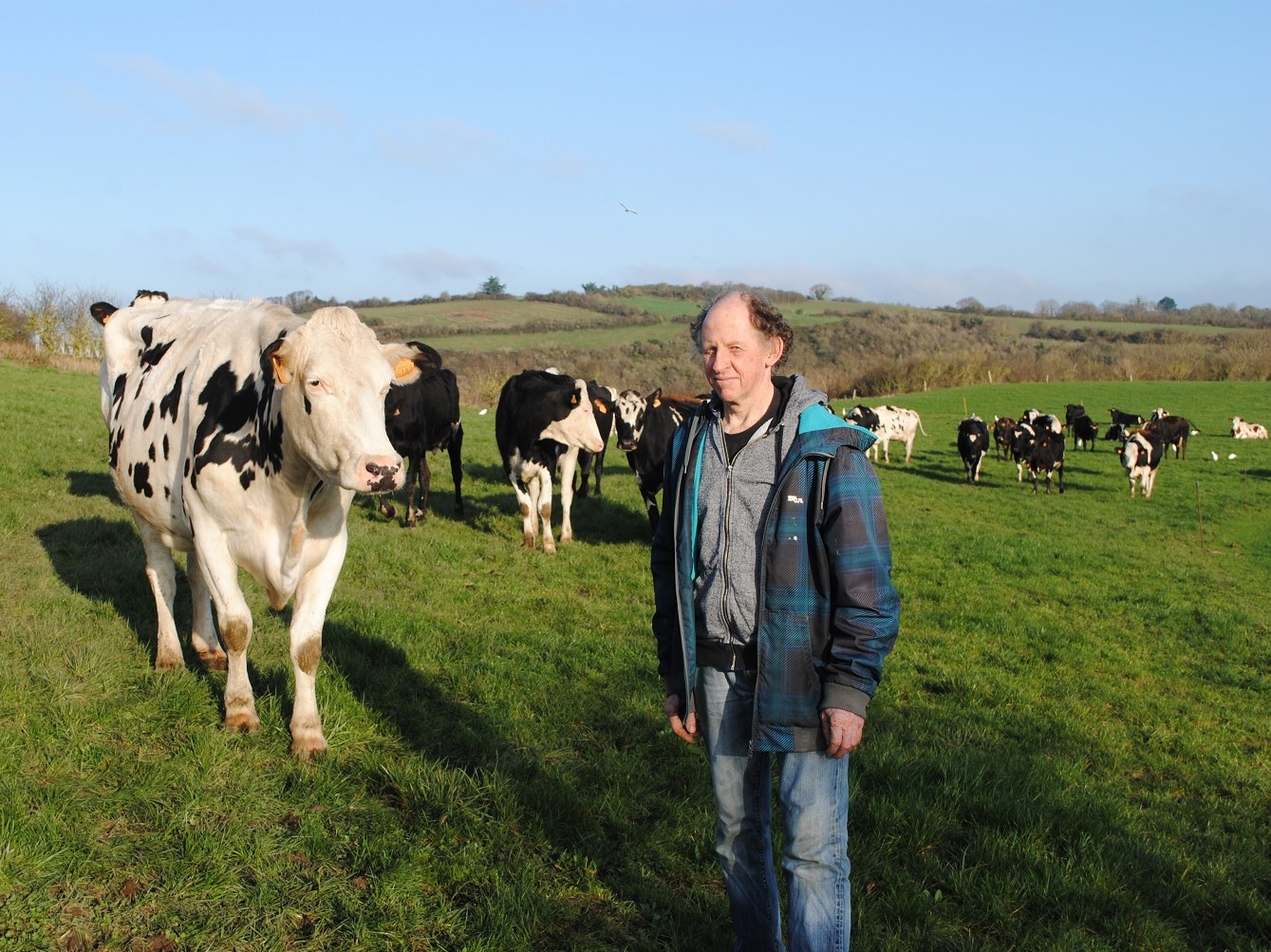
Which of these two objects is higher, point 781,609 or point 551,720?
point 781,609

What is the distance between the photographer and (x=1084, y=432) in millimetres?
35719

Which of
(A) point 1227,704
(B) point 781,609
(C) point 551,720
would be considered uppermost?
(B) point 781,609

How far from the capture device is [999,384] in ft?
201

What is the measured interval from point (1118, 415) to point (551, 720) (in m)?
39.5

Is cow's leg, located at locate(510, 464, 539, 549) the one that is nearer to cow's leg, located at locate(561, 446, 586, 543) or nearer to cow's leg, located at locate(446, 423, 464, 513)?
cow's leg, located at locate(561, 446, 586, 543)

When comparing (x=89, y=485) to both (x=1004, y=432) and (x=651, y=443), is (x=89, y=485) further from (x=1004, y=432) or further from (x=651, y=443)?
(x=1004, y=432)

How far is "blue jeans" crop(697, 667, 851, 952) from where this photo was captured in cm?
296

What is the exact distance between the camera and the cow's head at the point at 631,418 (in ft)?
45.3

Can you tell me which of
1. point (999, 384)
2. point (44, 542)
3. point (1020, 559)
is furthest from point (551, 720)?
point (999, 384)

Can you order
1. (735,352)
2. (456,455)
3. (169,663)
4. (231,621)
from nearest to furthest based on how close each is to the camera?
(735,352)
(231,621)
(169,663)
(456,455)

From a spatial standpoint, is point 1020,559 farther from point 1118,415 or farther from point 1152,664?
point 1118,415

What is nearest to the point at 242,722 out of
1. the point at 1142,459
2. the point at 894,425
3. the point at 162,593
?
the point at 162,593

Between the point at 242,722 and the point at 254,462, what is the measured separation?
56.4 inches

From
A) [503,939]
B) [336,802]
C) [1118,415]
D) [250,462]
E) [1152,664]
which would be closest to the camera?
[503,939]
